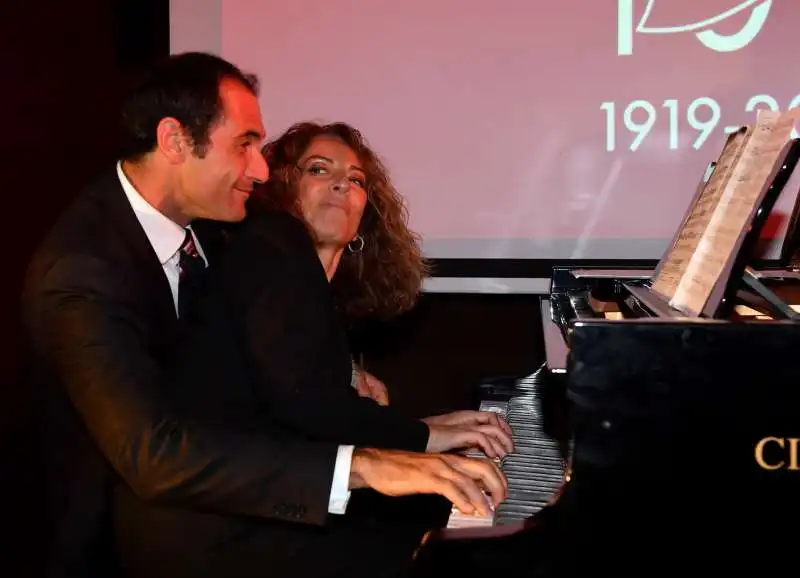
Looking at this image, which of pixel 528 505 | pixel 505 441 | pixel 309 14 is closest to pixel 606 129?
pixel 309 14

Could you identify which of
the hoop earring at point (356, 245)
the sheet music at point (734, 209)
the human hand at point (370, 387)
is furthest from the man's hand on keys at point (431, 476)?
the hoop earring at point (356, 245)

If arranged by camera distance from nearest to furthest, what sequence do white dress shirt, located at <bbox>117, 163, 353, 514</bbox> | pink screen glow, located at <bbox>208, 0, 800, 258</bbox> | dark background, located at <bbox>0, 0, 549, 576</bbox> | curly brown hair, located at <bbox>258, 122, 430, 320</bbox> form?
white dress shirt, located at <bbox>117, 163, 353, 514</bbox>
curly brown hair, located at <bbox>258, 122, 430, 320</bbox>
dark background, located at <bbox>0, 0, 549, 576</bbox>
pink screen glow, located at <bbox>208, 0, 800, 258</bbox>

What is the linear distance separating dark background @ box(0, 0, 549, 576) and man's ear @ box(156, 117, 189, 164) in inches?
41.2

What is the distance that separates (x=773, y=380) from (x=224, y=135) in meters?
1.12

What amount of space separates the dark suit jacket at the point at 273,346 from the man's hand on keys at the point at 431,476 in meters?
0.27

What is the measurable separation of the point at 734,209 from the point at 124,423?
3.36 feet

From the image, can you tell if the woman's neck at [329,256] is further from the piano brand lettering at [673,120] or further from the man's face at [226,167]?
the piano brand lettering at [673,120]

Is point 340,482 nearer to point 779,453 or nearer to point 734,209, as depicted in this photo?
point 779,453

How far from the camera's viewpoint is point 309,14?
2727 mm

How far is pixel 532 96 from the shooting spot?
262 centimetres

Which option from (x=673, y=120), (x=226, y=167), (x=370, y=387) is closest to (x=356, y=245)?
(x=370, y=387)

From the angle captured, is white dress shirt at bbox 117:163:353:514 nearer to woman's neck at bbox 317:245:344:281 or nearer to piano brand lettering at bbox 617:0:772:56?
woman's neck at bbox 317:245:344:281

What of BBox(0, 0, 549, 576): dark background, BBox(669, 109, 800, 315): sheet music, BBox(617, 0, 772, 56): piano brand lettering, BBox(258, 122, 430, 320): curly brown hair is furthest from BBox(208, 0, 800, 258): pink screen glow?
BBox(669, 109, 800, 315): sheet music

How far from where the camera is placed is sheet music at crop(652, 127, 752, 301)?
1.39 metres
